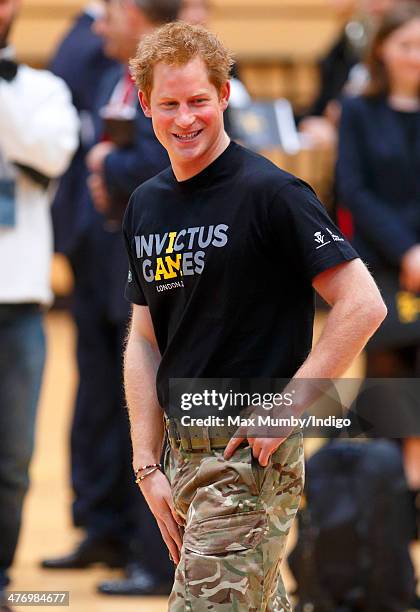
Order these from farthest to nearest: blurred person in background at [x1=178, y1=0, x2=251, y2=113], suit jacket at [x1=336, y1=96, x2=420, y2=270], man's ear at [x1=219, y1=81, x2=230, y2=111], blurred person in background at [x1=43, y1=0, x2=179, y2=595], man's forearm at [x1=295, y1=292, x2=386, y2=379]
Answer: suit jacket at [x1=336, y1=96, x2=420, y2=270] < blurred person in background at [x1=43, y1=0, x2=179, y2=595] < blurred person in background at [x1=178, y1=0, x2=251, y2=113] < man's ear at [x1=219, y1=81, x2=230, y2=111] < man's forearm at [x1=295, y1=292, x2=386, y2=379]

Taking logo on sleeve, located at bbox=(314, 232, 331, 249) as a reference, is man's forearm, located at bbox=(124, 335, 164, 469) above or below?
below

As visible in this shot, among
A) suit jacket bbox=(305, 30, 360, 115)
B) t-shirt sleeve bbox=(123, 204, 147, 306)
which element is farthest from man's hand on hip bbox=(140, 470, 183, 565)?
suit jacket bbox=(305, 30, 360, 115)

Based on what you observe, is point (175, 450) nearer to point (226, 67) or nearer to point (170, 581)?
point (226, 67)

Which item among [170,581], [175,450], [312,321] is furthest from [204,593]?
[170,581]

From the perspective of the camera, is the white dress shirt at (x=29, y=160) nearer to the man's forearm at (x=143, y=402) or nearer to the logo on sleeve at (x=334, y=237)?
the man's forearm at (x=143, y=402)

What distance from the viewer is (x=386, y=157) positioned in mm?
4484

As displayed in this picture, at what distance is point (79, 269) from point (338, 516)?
4.77ft

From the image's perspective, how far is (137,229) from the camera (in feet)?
8.20

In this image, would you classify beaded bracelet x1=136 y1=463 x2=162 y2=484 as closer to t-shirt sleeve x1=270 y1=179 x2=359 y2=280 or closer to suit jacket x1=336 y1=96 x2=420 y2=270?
t-shirt sleeve x1=270 y1=179 x2=359 y2=280

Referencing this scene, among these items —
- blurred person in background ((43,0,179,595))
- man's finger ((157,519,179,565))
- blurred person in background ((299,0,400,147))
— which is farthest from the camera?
blurred person in background ((299,0,400,147))

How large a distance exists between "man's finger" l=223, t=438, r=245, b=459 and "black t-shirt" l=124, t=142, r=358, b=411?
12 cm

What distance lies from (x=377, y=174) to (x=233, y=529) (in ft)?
7.82

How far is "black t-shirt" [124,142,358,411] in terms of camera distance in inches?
92.2

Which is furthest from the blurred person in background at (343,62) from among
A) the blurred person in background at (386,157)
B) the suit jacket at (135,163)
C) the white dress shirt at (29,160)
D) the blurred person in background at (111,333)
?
the white dress shirt at (29,160)
